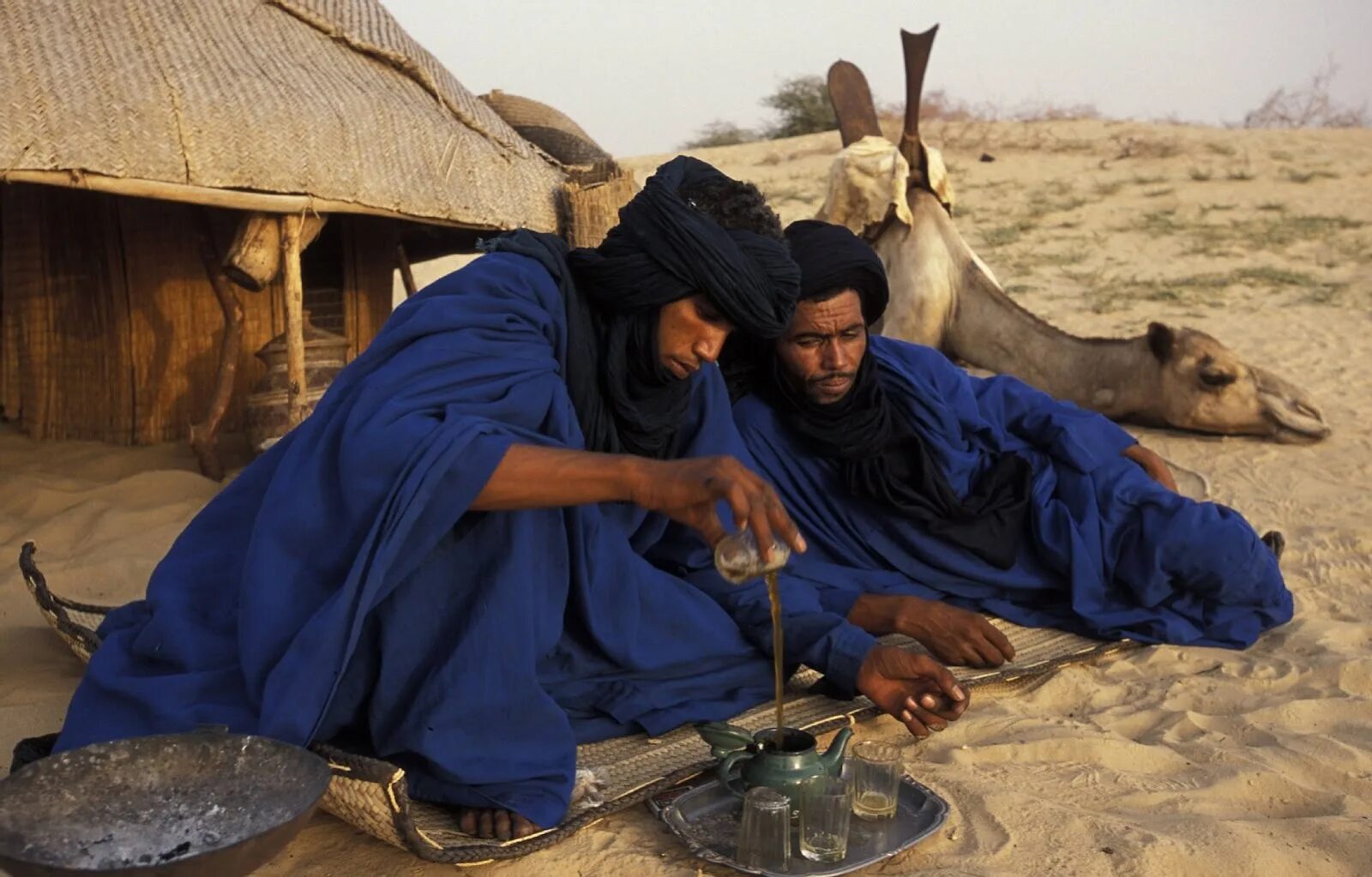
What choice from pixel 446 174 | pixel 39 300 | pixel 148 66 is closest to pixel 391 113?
pixel 446 174

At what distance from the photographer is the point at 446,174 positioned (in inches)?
239

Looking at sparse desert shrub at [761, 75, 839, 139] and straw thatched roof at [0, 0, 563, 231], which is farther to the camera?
sparse desert shrub at [761, 75, 839, 139]

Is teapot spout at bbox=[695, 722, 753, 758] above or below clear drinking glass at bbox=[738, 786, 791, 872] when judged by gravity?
above

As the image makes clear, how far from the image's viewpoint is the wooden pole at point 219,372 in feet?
20.0

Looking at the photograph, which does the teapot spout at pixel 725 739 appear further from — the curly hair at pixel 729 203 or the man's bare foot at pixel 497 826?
the curly hair at pixel 729 203

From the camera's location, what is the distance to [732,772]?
2758 millimetres

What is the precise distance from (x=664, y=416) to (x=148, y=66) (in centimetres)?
343

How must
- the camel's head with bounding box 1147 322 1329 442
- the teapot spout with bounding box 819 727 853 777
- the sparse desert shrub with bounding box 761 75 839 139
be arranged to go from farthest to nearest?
the sparse desert shrub with bounding box 761 75 839 139 → the camel's head with bounding box 1147 322 1329 442 → the teapot spout with bounding box 819 727 853 777

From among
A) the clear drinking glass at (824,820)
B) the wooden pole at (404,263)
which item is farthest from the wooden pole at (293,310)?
the clear drinking glass at (824,820)

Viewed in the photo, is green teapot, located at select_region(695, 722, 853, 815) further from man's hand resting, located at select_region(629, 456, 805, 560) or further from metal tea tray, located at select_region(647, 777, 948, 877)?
man's hand resting, located at select_region(629, 456, 805, 560)

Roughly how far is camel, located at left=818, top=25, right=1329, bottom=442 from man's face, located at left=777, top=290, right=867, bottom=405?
11.8ft

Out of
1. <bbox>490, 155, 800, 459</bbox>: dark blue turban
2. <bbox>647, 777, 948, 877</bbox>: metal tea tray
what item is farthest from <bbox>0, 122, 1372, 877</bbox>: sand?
<bbox>490, 155, 800, 459</bbox>: dark blue turban

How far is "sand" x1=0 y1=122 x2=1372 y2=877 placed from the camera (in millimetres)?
2627

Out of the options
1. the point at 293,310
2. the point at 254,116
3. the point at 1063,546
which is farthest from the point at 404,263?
the point at 1063,546
